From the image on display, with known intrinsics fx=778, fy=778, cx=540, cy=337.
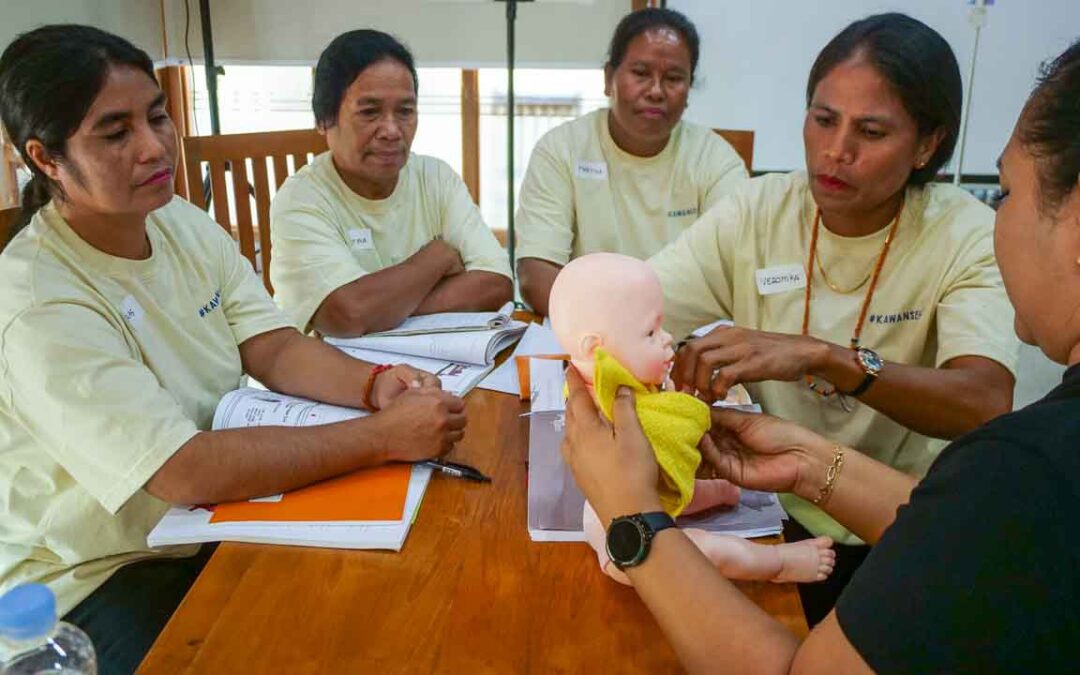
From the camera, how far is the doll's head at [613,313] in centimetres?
102

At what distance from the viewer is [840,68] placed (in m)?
1.52

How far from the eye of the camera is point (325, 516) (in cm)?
112

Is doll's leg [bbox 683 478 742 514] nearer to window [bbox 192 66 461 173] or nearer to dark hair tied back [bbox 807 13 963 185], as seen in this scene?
dark hair tied back [bbox 807 13 963 185]

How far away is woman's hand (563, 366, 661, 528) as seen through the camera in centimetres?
Answer: 90

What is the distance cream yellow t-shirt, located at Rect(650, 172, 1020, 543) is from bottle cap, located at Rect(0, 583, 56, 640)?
46.3 inches

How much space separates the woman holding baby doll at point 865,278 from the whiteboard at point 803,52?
2.64 metres

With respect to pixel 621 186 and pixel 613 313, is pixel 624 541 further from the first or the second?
pixel 621 186

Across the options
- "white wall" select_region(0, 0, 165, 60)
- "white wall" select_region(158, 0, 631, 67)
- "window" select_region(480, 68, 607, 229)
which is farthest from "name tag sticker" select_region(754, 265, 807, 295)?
"window" select_region(480, 68, 607, 229)

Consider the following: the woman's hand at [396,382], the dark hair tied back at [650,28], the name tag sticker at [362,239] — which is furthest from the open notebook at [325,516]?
the dark hair tied back at [650,28]

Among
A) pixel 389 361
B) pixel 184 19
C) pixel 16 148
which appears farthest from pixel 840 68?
pixel 184 19

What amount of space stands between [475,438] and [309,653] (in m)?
0.57

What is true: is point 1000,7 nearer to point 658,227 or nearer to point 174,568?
point 658,227

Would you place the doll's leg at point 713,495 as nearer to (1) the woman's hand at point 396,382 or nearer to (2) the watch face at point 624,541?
(2) the watch face at point 624,541

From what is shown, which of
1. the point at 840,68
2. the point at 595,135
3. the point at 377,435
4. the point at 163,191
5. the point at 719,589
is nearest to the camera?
the point at 719,589
